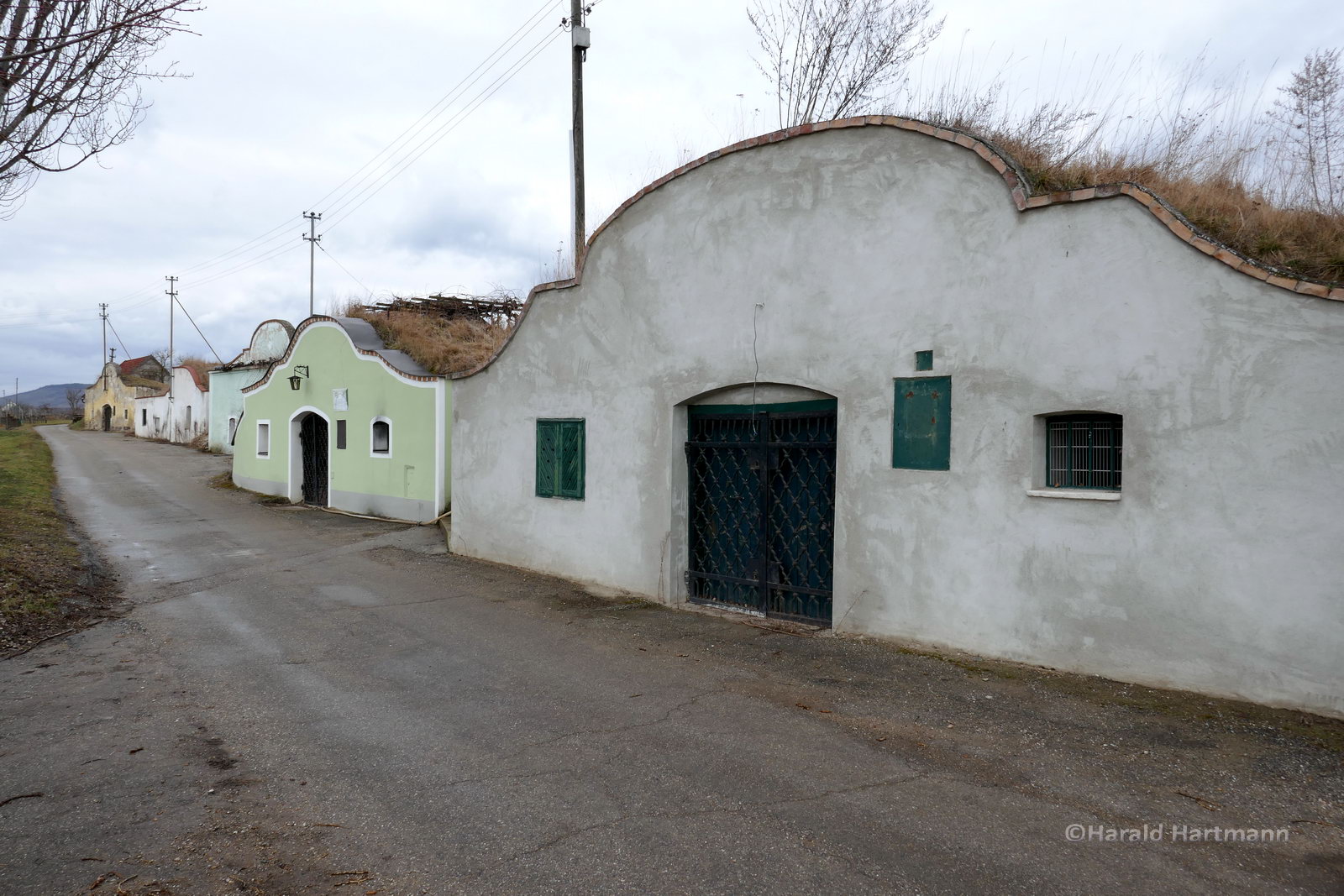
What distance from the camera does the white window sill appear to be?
6340 millimetres

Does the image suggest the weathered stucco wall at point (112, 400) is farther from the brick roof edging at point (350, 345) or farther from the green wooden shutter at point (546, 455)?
the green wooden shutter at point (546, 455)

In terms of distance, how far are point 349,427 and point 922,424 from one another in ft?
48.3

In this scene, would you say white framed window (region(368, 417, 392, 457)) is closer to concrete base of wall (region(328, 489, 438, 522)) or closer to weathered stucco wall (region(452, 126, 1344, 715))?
concrete base of wall (region(328, 489, 438, 522))

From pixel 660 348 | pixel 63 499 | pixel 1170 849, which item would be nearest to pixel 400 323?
pixel 63 499

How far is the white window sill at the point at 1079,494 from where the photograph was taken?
6.34 meters

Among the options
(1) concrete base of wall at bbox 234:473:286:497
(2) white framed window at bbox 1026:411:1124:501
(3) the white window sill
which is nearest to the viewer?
(3) the white window sill

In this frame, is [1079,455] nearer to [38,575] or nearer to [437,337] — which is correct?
[38,575]

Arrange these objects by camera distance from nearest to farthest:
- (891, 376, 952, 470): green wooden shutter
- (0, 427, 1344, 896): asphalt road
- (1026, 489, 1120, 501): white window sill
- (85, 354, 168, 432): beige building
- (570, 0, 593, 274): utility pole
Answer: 1. (0, 427, 1344, 896): asphalt road
2. (1026, 489, 1120, 501): white window sill
3. (891, 376, 952, 470): green wooden shutter
4. (570, 0, 593, 274): utility pole
5. (85, 354, 168, 432): beige building

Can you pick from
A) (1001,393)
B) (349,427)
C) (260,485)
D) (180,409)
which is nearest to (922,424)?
(1001,393)

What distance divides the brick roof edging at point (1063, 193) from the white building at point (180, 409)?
121ft

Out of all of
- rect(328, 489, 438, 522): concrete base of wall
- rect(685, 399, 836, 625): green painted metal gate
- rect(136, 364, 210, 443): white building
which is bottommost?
rect(328, 489, 438, 522): concrete base of wall

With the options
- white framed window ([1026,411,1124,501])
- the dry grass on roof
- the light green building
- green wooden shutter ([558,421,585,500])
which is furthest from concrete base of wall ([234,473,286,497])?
white framed window ([1026,411,1124,501])

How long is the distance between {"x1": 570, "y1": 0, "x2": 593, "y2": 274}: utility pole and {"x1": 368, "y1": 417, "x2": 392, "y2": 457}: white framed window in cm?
A: 562

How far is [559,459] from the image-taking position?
11055 mm
